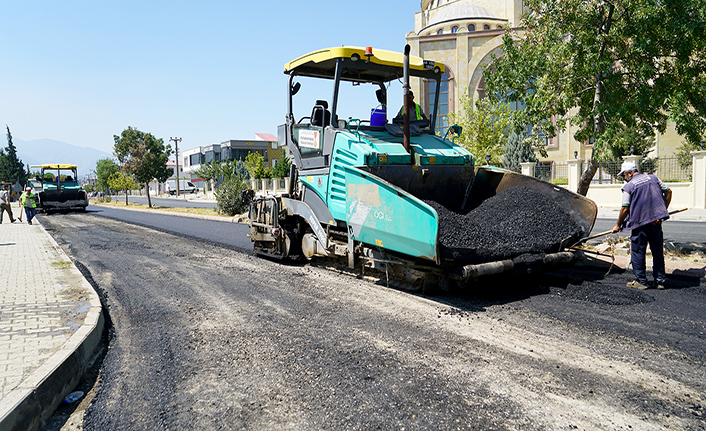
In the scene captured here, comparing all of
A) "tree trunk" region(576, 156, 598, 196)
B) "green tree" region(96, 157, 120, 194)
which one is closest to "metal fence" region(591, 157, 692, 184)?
"tree trunk" region(576, 156, 598, 196)

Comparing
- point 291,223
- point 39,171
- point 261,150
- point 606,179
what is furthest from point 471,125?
point 261,150

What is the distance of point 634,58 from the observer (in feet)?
23.3

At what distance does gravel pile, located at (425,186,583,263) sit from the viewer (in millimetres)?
5293

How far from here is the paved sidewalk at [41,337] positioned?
2979mm

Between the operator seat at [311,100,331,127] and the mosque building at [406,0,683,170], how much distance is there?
27999 millimetres

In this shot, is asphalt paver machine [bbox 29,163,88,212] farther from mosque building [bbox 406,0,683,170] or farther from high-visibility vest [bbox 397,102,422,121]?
high-visibility vest [bbox 397,102,422,121]

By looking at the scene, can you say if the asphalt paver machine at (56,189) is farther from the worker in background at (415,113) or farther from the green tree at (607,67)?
the green tree at (607,67)

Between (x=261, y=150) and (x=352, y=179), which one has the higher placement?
(x=261, y=150)

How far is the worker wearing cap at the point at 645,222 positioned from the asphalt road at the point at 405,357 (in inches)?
12.1

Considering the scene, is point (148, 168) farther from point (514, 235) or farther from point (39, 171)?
point (514, 235)

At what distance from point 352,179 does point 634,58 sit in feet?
15.5

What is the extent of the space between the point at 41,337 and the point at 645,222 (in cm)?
639

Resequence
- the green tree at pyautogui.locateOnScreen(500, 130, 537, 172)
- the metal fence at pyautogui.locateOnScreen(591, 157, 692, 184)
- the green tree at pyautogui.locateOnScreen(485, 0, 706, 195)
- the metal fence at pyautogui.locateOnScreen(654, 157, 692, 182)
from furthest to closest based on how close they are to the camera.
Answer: the green tree at pyautogui.locateOnScreen(500, 130, 537, 172) < the metal fence at pyautogui.locateOnScreen(591, 157, 692, 184) < the metal fence at pyautogui.locateOnScreen(654, 157, 692, 182) < the green tree at pyautogui.locateOnScreen(485, 0, 706, 195)

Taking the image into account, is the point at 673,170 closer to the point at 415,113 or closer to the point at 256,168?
the point at 415,113
